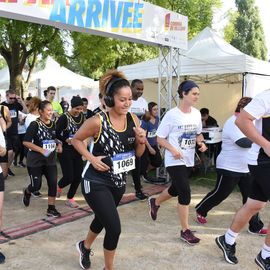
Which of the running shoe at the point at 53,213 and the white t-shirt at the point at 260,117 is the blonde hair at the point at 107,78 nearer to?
the white t-shirt at the point at 260,117

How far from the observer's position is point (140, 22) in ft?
23.3

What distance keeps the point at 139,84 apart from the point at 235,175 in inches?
99.2

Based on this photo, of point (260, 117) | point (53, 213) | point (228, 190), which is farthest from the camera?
point (53, 213)

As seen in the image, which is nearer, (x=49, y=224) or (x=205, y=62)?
(x=49, y=224)

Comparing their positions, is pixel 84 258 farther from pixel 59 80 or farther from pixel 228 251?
pixel 59 80

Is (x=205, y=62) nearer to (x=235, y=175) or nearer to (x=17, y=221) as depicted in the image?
(x=235, y=175)

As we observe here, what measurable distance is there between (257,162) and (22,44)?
52.4ft

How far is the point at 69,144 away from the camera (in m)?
5.89

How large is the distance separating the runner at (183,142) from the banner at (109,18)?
2.40 m

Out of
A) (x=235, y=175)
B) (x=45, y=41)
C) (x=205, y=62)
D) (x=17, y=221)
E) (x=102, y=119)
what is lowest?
(x=17, y=221)

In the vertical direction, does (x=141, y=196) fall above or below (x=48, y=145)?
below

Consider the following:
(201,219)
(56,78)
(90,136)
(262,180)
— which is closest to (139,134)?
(90,136)

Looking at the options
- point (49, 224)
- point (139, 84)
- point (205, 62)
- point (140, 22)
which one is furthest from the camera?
point (205, 62)

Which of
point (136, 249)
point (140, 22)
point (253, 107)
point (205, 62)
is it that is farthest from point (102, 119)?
point (205, 62)
